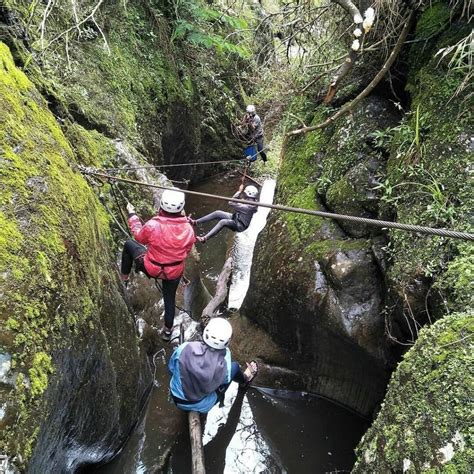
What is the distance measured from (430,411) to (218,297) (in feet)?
15.6

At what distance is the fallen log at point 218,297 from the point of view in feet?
22.3

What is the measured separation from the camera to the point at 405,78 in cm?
587

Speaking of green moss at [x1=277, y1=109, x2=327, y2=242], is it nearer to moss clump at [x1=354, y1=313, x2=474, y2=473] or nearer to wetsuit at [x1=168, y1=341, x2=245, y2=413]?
wetsuit at [x1=168, y1=341, x2=245, y2=413]

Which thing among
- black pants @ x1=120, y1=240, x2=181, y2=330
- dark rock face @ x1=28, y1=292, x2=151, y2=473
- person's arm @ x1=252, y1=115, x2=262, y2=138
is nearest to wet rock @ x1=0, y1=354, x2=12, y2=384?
dark rock face @ x1=28, y1=292, x2=151, y2=473

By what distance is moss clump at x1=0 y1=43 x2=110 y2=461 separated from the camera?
8.84 ft

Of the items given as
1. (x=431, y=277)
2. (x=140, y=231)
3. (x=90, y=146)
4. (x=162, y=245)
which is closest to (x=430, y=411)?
(x=431, y=277)

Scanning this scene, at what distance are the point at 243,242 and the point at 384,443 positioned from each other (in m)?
6.97

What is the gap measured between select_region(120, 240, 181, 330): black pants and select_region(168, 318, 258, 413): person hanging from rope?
1.08 meters

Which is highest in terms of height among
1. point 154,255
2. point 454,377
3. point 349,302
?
point 454,377

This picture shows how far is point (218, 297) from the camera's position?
286 inches

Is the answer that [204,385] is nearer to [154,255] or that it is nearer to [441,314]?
[154,255]

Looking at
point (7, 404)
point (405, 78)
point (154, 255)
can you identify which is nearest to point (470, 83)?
point (405, 78)

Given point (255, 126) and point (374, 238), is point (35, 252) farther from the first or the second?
point (255, 126)

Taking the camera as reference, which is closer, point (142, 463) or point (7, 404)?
point (7, 404)
